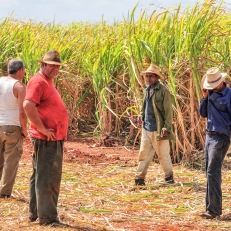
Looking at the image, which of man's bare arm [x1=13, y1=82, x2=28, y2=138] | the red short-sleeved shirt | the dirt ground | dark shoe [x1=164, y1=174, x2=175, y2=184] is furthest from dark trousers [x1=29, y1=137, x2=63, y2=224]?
the dirt ground

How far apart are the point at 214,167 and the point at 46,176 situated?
176 cm

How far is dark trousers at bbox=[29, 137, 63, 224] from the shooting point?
5.94m

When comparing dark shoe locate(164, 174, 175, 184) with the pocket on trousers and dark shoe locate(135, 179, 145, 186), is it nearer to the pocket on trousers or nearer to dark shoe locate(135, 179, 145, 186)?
Answer: dark shoe locate(135, 179, 145, 186)

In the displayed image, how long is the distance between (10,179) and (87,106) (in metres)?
6.57

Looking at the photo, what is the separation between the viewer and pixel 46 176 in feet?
19.5

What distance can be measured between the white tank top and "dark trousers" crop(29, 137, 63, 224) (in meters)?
1.34

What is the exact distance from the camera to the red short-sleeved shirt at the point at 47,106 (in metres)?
5.83

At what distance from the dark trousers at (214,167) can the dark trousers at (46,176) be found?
159 centimetres

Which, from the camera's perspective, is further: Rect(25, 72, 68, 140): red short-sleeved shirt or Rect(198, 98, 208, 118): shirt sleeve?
Rect(198, 98, 208, 118): shirt sleeve

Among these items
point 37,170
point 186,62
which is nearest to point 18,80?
point 37,170

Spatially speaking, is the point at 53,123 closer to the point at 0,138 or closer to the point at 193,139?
the point at 0,138

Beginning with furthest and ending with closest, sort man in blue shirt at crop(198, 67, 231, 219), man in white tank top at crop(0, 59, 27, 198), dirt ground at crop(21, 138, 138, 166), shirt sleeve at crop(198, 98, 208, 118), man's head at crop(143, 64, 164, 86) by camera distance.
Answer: dirt ground at crop(21, 138, 138, 166) < man's head at crop(143, 64, 164, 86) < man in white tank top at crop(0, 59, 27, 198) < shirt sleeve at crop(198, 98, 208, 118) < man in blue shirt at crop(198, 67, 231, 219)

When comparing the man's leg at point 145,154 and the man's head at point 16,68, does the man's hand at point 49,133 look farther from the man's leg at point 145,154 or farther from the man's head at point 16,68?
the man's leg at point 145,154

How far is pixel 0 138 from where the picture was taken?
734 cm
